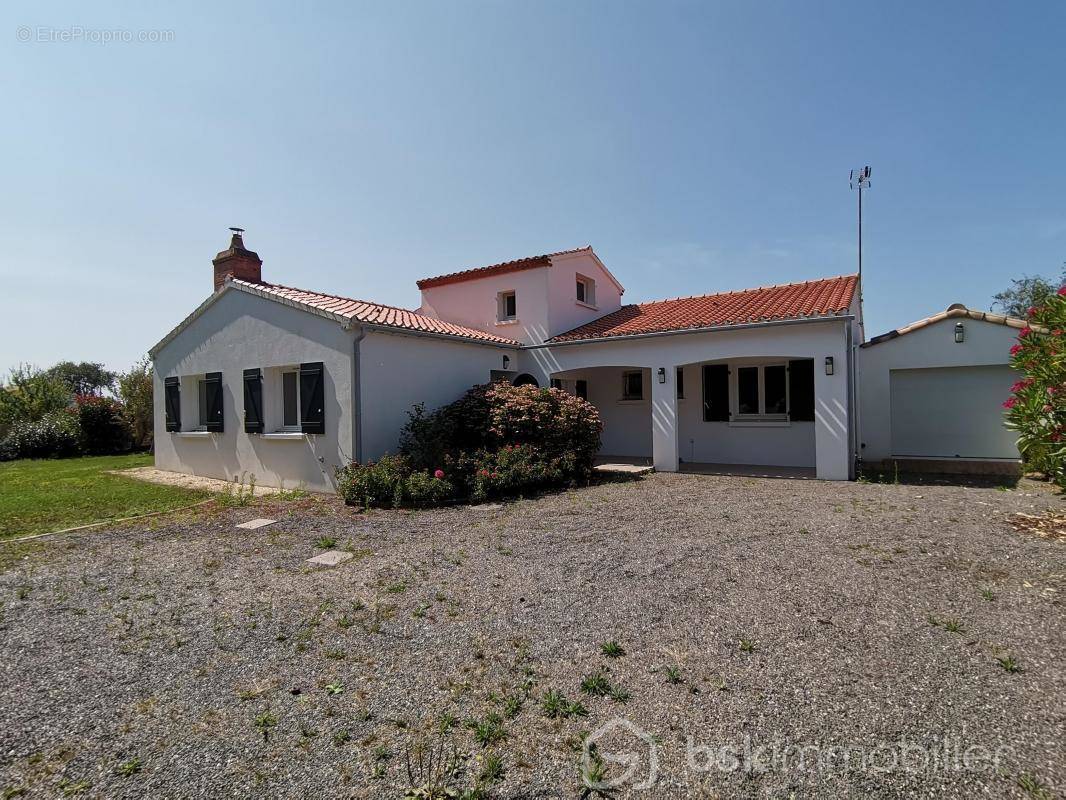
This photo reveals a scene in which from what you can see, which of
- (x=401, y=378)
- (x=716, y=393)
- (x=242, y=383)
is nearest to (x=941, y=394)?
(x=716, y=393)

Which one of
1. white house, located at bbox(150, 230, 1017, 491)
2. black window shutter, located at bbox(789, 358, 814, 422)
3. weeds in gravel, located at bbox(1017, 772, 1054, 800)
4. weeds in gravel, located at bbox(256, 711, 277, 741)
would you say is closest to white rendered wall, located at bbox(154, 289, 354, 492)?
white house, located at bbox(150, 230, 1017, 491)

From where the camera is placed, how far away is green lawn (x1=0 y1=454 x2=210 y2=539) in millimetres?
8359

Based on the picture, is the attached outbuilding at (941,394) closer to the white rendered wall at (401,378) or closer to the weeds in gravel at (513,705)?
the white rendered wall at (401,378)

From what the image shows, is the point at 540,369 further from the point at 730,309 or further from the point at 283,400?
the point at 283,400

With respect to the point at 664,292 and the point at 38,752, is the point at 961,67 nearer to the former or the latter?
the point at 664,292

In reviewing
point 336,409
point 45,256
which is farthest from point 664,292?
point 45,256

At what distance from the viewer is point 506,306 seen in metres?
16.1

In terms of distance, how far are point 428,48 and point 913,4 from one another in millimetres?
8847

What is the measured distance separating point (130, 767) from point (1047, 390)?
1103 centimetres

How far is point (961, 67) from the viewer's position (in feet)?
34.3

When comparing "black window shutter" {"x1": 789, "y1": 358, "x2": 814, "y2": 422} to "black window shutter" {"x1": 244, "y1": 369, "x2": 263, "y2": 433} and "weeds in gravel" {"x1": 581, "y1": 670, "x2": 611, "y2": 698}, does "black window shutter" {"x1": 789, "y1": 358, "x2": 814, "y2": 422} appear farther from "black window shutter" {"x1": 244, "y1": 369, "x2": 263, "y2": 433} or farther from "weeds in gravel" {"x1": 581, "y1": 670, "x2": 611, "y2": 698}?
"black window shutter" {"x1": 244, "y1": 369, "x2": 263, "y2": 433}

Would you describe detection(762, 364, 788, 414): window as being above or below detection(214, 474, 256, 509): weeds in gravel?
above

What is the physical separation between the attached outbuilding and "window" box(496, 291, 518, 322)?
9.87 meters

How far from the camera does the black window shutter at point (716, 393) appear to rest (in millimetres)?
13852
